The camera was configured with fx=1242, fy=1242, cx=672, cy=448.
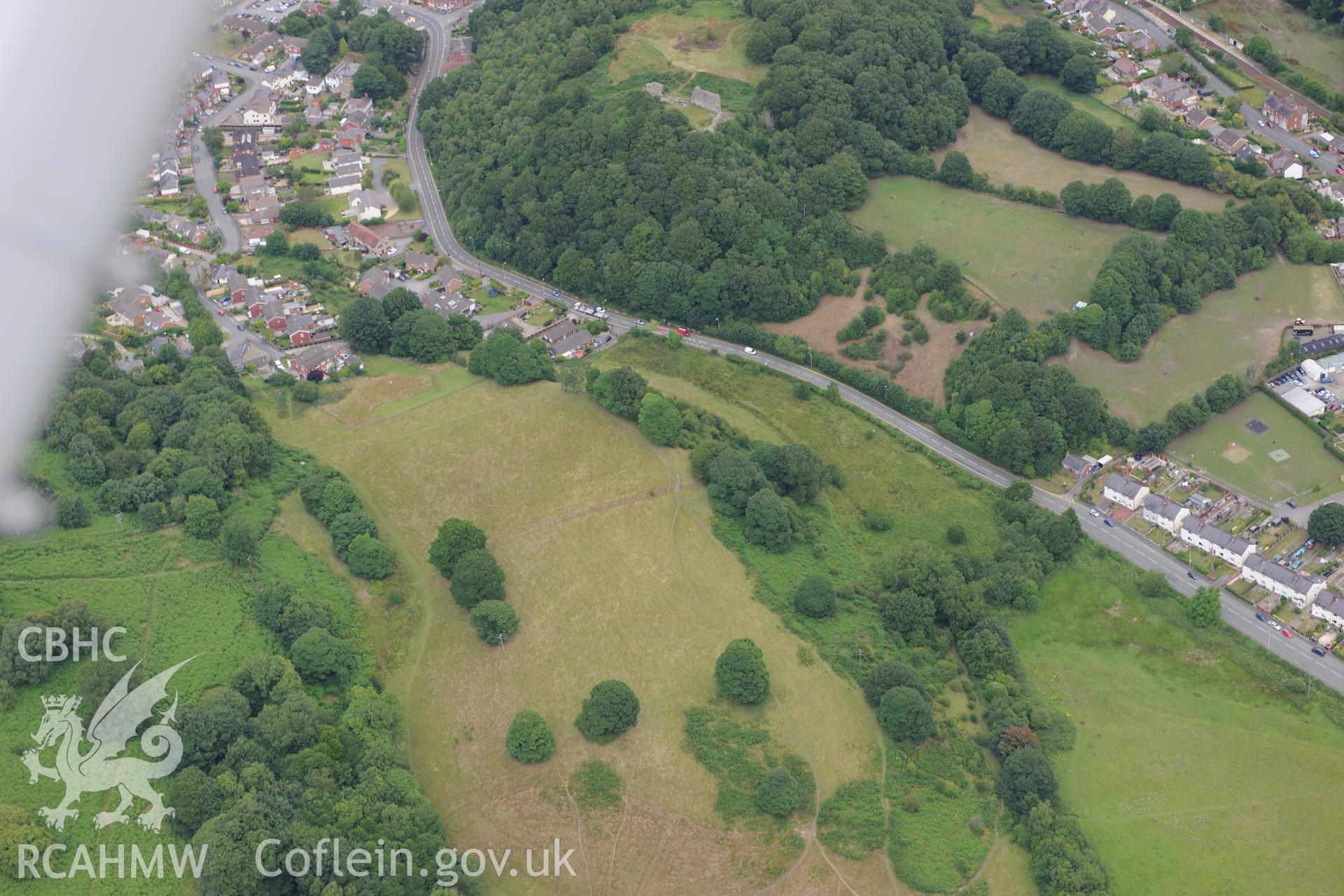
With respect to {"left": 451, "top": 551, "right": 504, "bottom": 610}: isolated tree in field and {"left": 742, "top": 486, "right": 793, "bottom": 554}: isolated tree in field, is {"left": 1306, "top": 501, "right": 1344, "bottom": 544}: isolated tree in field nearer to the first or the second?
{"left": 742, "top": 486, "right": 793, "bottom": 554}: isolated tree in field

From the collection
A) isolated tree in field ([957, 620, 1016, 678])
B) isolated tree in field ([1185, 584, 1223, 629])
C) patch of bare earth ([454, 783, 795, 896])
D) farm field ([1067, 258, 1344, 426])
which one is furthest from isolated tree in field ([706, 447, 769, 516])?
farm field ([1067, 258, 1344, 426])

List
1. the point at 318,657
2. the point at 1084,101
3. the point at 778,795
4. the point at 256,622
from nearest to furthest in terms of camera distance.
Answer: the point at 778,795 < the point at 318,657 < the point at 256,622 < the point at 1084,101

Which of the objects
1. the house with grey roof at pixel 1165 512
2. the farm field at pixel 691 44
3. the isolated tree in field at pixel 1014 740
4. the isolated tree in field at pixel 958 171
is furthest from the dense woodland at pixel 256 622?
the isolated tree in field at pixel 958 171

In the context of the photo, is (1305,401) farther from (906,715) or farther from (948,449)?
(906,715)

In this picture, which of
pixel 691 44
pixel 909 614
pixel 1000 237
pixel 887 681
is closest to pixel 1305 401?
pixel 1000 237

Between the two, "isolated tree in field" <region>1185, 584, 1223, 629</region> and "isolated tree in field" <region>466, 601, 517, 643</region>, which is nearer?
"isolated tree in field" <region>466, 601, 517, 643</region>

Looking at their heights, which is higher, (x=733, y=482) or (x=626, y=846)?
(x=733, y=482)
